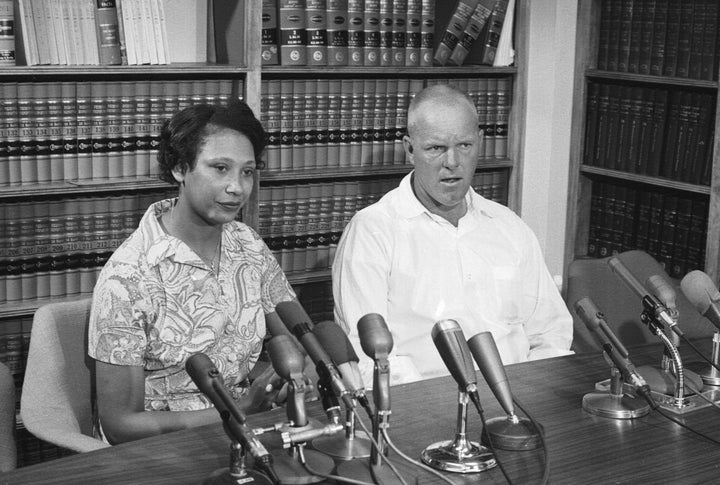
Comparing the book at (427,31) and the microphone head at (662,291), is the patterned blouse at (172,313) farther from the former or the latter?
the book at (427,31)

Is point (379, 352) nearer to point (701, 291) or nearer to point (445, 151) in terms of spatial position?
point (701, 291)

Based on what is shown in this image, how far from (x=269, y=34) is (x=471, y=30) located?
859mm

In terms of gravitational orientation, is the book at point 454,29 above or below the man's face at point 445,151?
above

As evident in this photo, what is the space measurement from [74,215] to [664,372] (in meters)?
1.89

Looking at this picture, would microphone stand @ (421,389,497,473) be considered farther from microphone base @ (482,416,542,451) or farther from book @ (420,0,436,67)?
book @ (420,0,436,67)

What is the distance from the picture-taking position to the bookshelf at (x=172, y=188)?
10.5ft

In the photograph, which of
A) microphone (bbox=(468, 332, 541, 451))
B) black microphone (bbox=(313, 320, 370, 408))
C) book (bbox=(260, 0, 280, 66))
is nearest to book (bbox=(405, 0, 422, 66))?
book (bbox=(260, 0, 280, 66))

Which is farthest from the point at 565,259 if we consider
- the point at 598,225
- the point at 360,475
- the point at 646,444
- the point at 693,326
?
the point at 360,475

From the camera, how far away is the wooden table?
181cm

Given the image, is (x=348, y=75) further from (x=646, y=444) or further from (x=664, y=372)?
(x=646, y=444)

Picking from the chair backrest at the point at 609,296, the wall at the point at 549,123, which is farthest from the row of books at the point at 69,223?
the wall at the point at 549,123

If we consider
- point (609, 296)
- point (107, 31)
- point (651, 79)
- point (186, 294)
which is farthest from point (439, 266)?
point (651, 79)

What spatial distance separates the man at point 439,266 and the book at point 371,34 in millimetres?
783

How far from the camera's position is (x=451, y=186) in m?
2.90
